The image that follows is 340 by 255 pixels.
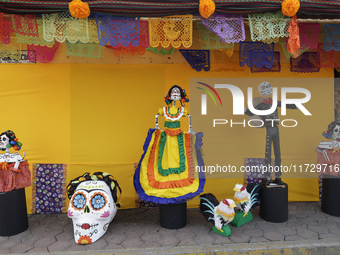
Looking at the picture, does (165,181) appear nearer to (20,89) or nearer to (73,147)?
(73,147)

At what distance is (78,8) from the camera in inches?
119

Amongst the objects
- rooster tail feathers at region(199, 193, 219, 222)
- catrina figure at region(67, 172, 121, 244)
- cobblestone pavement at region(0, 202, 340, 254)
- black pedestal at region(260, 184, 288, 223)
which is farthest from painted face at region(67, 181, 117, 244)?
black pedestal at region(260, 184, 288, 223)

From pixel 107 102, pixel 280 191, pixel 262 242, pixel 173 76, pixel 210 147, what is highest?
pixel 173 76

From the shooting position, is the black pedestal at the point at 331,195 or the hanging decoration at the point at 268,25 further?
the black pedestal at the point at 331,195

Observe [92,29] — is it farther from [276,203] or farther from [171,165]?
[276,203]

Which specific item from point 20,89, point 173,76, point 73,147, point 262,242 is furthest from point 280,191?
point 20,89

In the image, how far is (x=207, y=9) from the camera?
311cm

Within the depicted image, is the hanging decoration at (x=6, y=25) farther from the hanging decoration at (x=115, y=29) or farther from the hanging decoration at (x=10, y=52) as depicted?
the hanging decoration at (x=115, y=29)

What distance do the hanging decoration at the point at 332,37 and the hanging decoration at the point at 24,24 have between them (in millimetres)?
4002

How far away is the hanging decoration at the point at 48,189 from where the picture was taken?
14.5ft

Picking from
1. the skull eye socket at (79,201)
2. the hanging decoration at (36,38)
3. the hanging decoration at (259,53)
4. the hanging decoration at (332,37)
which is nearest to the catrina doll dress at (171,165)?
the skull eye socket at (79,201)

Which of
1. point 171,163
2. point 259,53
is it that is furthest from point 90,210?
point 259,53

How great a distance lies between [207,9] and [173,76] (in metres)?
1.67

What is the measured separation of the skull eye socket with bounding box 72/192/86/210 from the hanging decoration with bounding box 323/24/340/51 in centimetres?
401
